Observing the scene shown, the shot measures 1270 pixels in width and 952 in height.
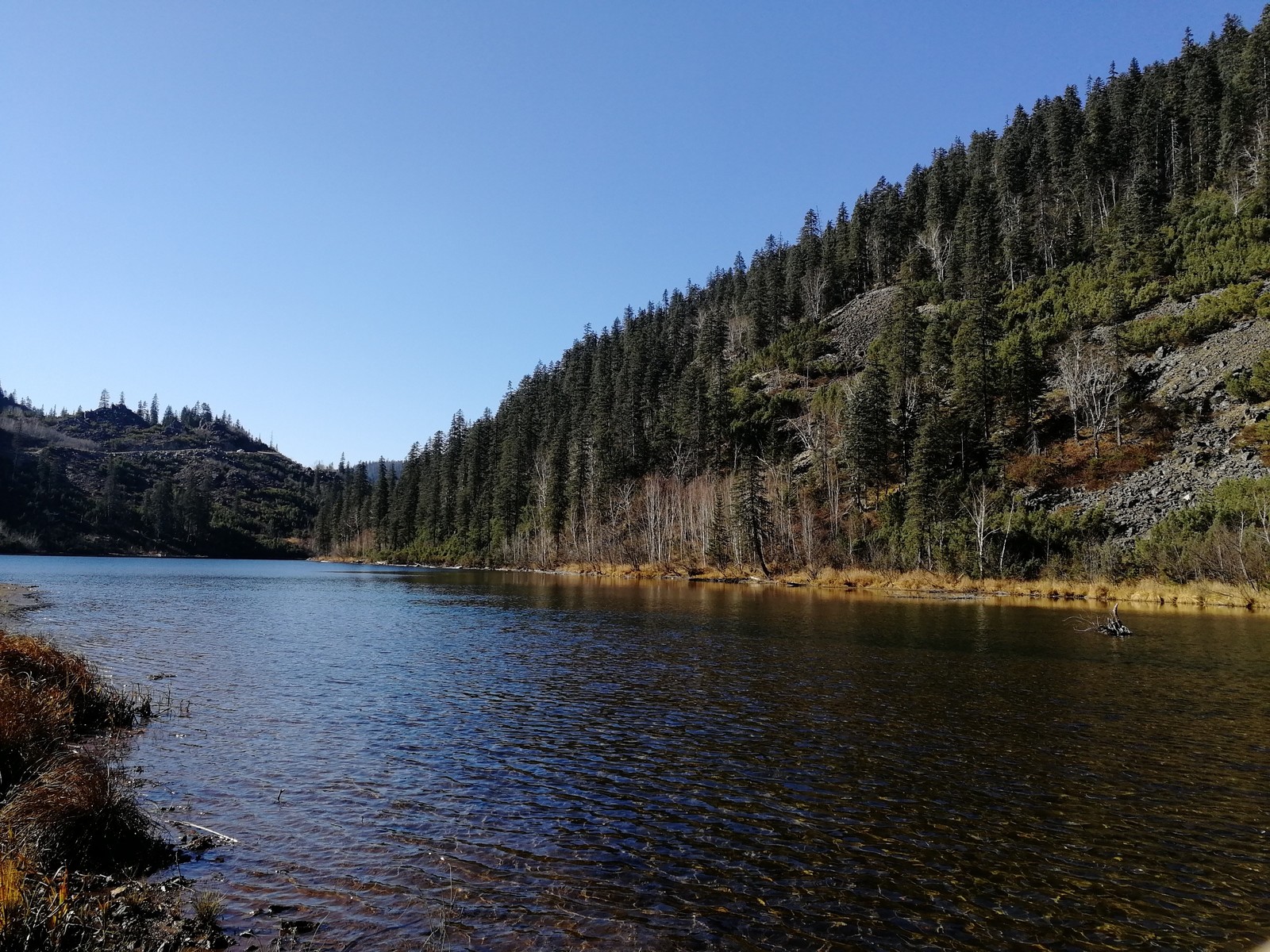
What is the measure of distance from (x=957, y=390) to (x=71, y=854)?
9305 cm

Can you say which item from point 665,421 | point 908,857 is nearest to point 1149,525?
point 908,857

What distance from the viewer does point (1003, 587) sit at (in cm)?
6309

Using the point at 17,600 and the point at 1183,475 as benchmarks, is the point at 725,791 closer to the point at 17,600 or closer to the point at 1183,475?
the point at 17,600

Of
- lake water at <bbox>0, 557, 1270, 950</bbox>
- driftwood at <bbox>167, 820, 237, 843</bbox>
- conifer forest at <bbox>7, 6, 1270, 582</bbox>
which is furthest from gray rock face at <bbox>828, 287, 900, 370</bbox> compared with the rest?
driftwood at <bbox>167, 820, 237, 843</bbox>

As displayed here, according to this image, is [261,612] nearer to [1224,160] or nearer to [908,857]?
[908,857]

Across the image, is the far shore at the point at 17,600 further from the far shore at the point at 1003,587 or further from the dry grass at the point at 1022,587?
the dry grass at the point at 1022,587

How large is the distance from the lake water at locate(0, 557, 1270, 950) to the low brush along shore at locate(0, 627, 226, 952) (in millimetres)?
691

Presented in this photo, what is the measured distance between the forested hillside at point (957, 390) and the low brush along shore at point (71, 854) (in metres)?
64.1

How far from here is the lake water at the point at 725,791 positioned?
9.18 metres

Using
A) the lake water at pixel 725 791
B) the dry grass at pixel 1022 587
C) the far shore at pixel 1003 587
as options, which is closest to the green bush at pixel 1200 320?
the far shore at pixel 1003 587

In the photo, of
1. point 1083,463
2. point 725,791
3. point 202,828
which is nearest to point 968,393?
point 1083,463

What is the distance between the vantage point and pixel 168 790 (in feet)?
43.4

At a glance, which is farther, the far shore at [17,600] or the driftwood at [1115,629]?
the far shore at [17,600]

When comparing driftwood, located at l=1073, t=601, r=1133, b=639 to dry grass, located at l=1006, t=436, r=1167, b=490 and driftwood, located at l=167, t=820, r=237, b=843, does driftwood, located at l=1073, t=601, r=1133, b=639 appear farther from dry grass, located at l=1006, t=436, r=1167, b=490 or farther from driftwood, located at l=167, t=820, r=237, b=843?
driftwood, located at l=167, t=820, r=237, b=843
